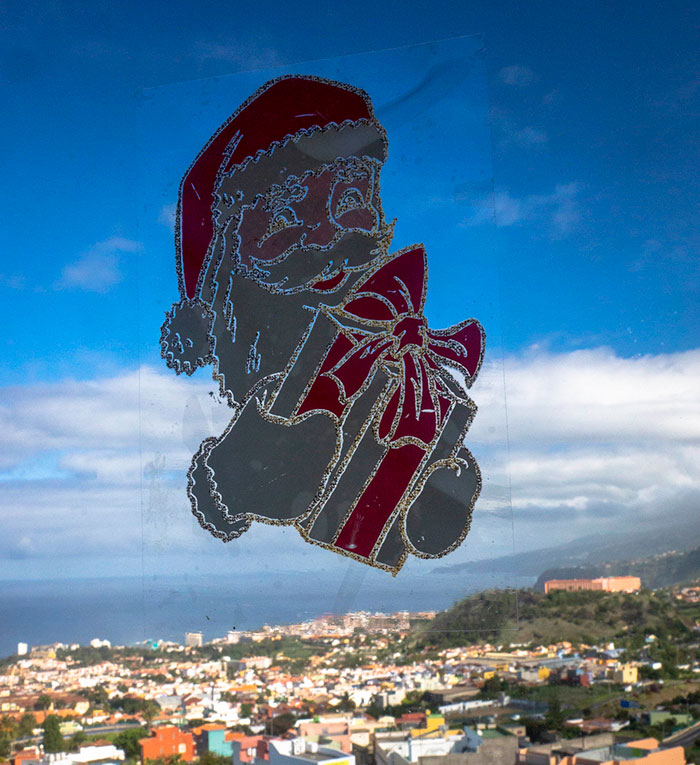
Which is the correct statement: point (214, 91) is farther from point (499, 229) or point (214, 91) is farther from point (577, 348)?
point (577, 348)

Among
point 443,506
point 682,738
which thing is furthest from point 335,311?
point 682,738

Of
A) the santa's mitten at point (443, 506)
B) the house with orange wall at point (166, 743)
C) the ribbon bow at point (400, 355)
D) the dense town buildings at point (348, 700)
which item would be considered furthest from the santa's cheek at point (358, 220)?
the house with orange wall at point (166, 743)

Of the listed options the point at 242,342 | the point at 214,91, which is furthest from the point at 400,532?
the point at 214,91

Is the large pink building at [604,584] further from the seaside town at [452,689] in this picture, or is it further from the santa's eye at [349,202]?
Result: the santa's eye at [349,202]

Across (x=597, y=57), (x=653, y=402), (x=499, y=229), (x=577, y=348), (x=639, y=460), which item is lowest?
(x=639, y=460)

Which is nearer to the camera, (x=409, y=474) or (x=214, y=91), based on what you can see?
(x=409, y=474)

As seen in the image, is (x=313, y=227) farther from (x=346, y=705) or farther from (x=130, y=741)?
(x=130, y=741)
